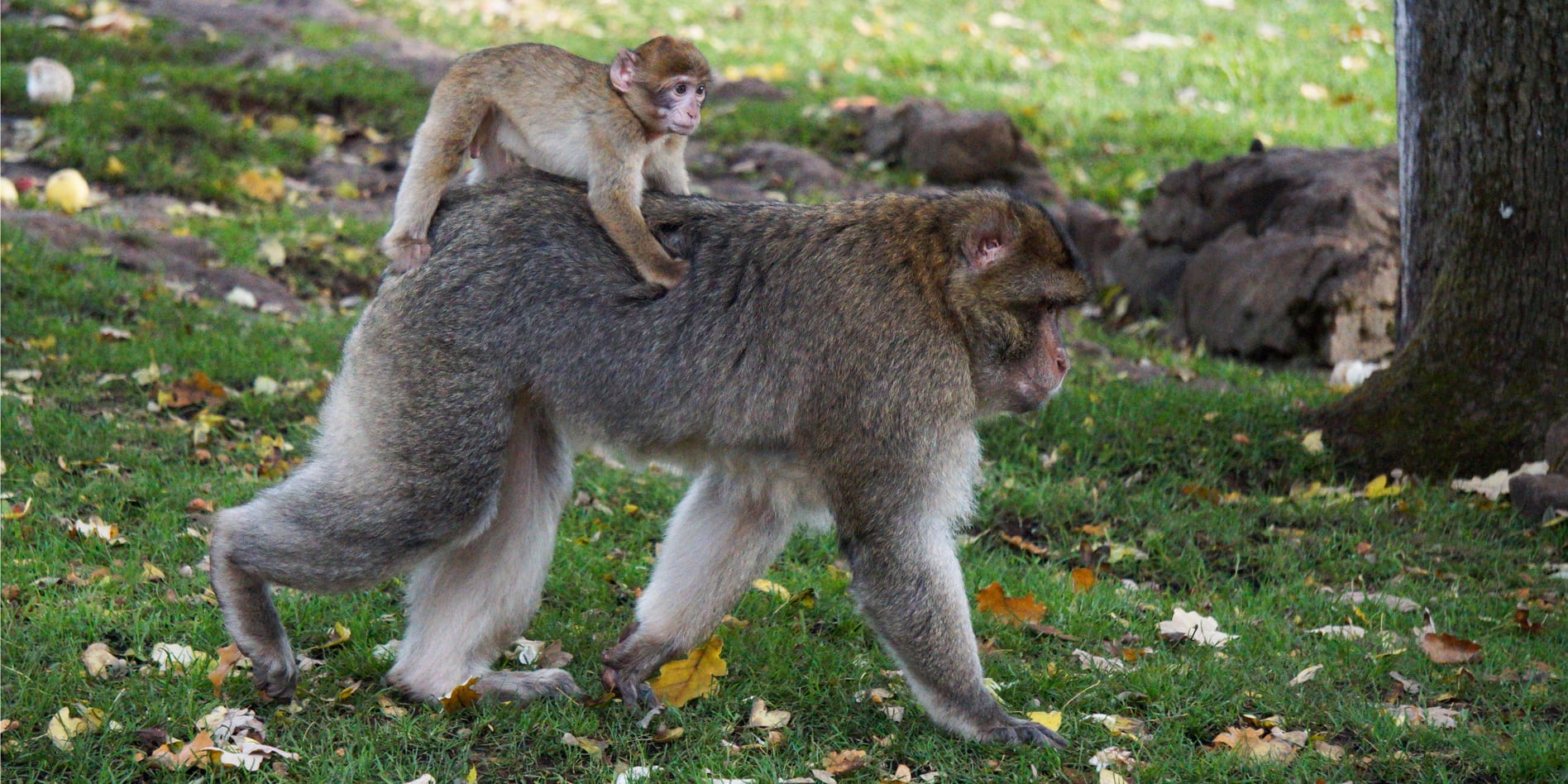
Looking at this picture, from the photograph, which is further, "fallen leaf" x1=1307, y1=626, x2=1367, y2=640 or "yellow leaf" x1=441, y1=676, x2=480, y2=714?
"fallen leaf" x1=1307, y1=626, x2=1367, y2=640

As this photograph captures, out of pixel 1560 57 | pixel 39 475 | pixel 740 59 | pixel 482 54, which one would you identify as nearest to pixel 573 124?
pixel 482 54

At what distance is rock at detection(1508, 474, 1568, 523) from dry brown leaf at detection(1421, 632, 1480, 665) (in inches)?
52.8

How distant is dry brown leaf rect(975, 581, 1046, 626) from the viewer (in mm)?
5082

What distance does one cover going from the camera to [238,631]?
13.5 ft

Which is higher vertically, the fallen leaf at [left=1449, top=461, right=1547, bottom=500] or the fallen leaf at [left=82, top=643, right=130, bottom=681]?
the fallen leaf at [left=82, top=643, right=130, bottom=681]

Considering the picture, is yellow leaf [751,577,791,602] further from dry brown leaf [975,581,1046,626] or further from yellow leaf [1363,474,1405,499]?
yellow leaf [1363,474,1405,499]

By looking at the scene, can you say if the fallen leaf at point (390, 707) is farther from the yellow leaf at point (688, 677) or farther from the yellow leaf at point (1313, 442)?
the yellow leaf at point (1313, 442)

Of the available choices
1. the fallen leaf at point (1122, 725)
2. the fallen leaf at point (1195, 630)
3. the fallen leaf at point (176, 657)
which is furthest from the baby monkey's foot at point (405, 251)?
the fallen leaf at point (1195, 630)

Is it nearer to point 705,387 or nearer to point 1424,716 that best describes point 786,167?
point 705,387

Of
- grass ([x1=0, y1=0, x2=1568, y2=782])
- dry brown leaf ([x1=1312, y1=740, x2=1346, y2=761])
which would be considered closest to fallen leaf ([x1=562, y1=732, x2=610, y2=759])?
grass ([x1=0, y1=0, x2=1568, y2=782])

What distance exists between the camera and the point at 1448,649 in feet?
16.0

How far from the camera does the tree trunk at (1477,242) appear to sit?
235 inches

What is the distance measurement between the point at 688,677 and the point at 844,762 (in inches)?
24.3

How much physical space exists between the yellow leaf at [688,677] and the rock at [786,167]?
20.2 feet
